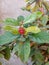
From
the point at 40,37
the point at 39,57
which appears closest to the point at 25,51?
the point at 40,37

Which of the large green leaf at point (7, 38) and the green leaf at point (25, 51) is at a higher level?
the large green leaf at point (7, 38)

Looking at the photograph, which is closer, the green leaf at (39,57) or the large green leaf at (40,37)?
the large green leaf at (40,37)

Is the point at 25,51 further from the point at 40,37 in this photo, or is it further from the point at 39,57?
the point at 39,57

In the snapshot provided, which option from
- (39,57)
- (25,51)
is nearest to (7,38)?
(25,51)

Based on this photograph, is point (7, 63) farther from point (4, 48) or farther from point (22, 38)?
point (22, 38)

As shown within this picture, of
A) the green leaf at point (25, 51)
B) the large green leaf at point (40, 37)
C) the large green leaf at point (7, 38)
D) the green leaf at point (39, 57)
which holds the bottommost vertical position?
the green leaf at point (39, 57)

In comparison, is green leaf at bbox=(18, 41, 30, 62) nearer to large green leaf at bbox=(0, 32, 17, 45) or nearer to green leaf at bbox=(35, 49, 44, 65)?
large green leaf at bbox=(0, 32, 17, 45)

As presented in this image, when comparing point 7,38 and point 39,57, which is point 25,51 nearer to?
point 7,38

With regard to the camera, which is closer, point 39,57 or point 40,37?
point 40,37

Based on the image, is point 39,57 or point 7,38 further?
point 39,57

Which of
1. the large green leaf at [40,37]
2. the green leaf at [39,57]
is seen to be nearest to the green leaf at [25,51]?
the large green leaf at [40,37]

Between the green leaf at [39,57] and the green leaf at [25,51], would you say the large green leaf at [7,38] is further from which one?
the green leaf at [39,57]

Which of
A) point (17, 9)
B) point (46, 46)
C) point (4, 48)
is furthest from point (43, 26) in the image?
point (17, 9)
